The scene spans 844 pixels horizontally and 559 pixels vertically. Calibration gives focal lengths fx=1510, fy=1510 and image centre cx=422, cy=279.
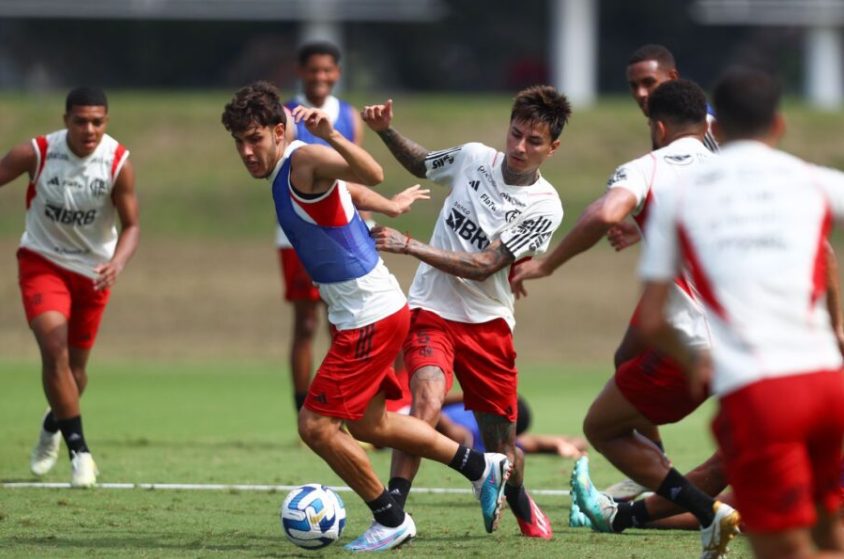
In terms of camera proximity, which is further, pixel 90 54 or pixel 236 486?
pixel 90 54

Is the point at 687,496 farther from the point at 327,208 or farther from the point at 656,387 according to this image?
the point at 327,208

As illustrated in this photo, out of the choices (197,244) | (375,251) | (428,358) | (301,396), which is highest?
(375,251)

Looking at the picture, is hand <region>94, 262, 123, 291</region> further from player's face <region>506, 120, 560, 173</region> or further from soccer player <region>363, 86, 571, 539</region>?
player's face <region>506, 120, 560, 173</region>

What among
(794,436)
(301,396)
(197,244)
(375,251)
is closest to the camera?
(794,436)

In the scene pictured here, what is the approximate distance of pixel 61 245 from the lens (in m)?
9.94

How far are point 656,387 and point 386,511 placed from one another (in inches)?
55.4

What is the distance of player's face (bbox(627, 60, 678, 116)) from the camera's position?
9.07 metres

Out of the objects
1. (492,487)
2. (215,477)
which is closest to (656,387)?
(492,487)

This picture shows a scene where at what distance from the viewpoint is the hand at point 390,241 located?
728 cm

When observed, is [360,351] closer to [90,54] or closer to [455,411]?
[455,411]

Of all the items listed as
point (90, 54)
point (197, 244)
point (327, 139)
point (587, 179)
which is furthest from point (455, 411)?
point (90, 54)

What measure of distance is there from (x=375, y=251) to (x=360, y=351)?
1.77 feet

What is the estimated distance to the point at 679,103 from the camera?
7148 mm

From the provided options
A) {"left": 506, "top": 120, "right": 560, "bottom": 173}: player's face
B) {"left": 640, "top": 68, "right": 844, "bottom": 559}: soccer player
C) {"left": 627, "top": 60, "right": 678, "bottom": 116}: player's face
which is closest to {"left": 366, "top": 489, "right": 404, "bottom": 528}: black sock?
{"left": 506, "top": 120, "right": 560, "bottom": 173}: player's face
